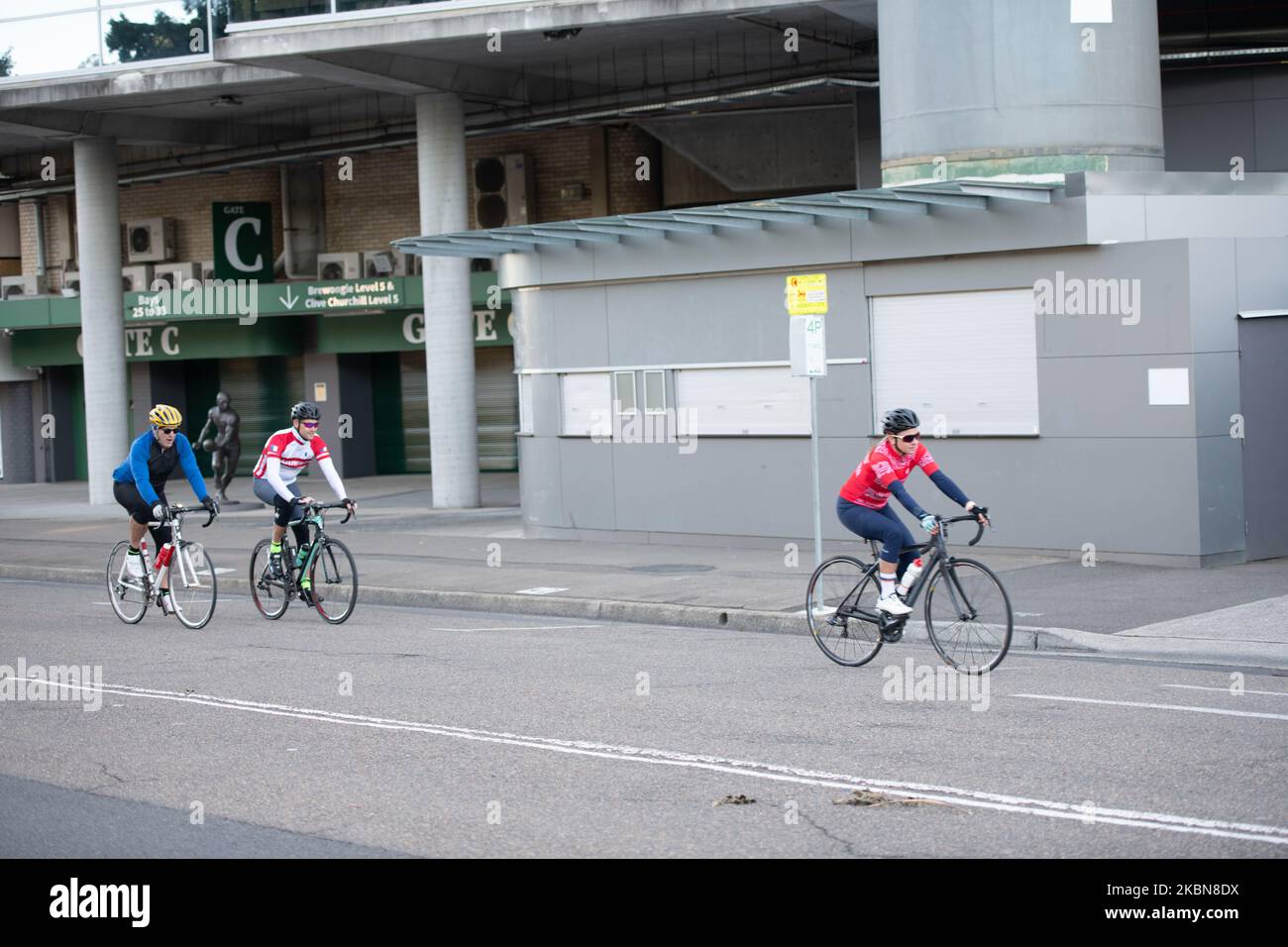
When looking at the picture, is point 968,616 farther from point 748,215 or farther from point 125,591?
point 748,215

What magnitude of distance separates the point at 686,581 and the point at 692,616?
186cm

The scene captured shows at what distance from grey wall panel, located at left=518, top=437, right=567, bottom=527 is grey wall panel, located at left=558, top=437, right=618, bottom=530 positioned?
102 mm

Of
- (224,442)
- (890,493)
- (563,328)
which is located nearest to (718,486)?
(563,328)

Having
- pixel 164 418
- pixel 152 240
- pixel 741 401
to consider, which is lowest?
pixel 164 418

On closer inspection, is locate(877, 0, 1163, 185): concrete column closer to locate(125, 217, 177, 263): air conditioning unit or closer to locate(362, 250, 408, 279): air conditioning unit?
locate(362, 250, 408, 279): air conditioning unit

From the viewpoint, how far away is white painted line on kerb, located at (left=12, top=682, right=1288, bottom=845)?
6.85 metres

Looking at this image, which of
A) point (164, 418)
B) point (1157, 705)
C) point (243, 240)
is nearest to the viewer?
point (1157, 705)

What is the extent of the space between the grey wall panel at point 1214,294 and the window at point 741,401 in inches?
183

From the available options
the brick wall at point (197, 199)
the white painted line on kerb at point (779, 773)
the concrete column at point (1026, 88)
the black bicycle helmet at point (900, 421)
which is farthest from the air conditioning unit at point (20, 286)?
the black bicycle helmet at point (900, 421)

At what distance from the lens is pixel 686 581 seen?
1656 centimetres

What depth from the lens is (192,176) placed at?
36750mm
